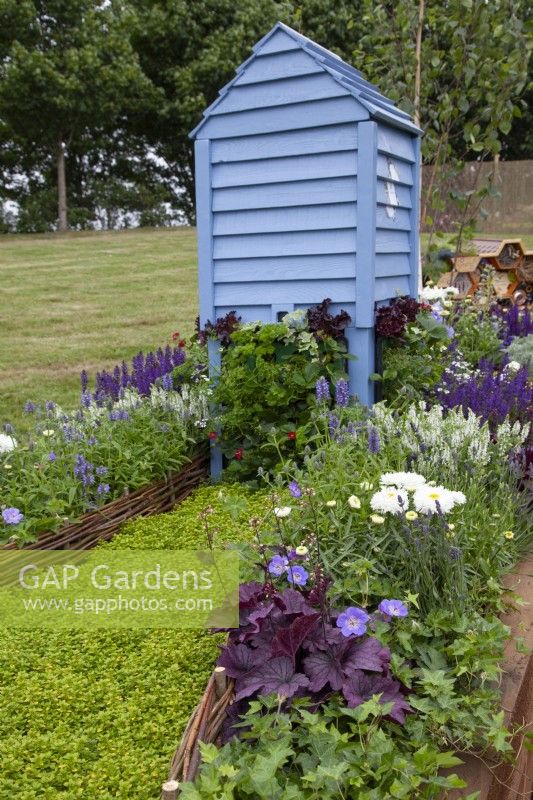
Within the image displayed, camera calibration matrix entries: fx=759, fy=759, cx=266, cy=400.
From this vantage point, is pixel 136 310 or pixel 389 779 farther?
pixel 136 310

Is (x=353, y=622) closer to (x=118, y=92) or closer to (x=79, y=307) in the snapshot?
(x=79, y=307)

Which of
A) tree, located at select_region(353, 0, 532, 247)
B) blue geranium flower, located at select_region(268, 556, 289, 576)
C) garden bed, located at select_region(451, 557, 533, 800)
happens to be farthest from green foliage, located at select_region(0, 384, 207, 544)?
tree, located at select_region(353, 0, 532, 247)

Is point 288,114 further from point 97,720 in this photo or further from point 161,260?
point 161,260

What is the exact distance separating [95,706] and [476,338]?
4546mm

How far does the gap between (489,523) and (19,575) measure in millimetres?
1861

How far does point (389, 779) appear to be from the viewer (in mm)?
1743

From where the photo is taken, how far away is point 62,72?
1962 centimetres

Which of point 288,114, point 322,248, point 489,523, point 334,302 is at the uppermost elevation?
point 288,114

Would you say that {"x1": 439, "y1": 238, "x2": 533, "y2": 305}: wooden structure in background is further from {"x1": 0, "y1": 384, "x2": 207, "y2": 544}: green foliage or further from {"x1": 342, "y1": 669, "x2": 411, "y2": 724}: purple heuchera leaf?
{"x1": 342, "y1": 669, "x2": 411, "y2": 724}: purple heuchera leaf

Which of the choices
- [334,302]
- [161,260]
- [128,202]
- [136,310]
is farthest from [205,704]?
[128,202]

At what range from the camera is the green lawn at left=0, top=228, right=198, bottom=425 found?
7145 mm

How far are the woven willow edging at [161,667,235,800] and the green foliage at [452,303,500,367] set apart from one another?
381 cm

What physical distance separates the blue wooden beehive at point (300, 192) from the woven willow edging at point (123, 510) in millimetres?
984

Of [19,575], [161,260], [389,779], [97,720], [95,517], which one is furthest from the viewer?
[161,260]
